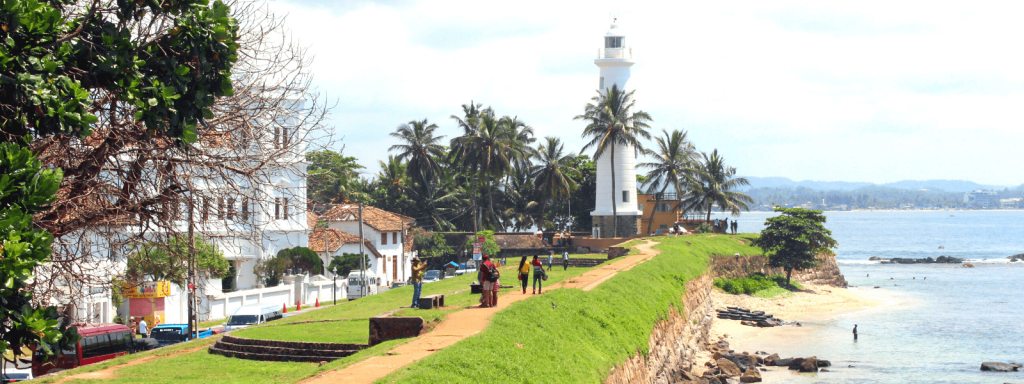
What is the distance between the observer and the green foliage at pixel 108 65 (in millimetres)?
7641

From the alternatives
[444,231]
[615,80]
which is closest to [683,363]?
[615,80]

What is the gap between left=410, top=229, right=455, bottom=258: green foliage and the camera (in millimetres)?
61438

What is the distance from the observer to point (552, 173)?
63.9 m

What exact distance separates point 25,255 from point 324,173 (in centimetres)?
Result: 652

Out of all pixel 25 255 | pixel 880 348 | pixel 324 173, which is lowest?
pixel 880 348

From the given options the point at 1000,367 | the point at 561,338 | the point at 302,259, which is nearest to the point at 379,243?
the point at 302,259

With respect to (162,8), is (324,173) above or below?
below

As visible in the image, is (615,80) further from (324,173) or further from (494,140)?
(324,173)

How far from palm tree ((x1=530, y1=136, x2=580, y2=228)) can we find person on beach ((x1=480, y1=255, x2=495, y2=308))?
142ft

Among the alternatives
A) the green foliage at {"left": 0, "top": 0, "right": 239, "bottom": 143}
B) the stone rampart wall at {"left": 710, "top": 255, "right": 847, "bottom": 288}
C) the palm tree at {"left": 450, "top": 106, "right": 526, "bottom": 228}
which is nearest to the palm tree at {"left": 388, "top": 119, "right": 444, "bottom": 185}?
the palm tree at {"left": 450, "top": 106, "right": 526, "bottom": 228}

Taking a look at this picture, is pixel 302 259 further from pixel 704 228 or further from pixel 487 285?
pixel 704 228

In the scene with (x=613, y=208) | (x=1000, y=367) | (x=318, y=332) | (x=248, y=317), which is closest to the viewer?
(x=318, y=332)

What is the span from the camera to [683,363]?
26.8m

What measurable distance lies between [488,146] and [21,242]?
54590 millimetres
